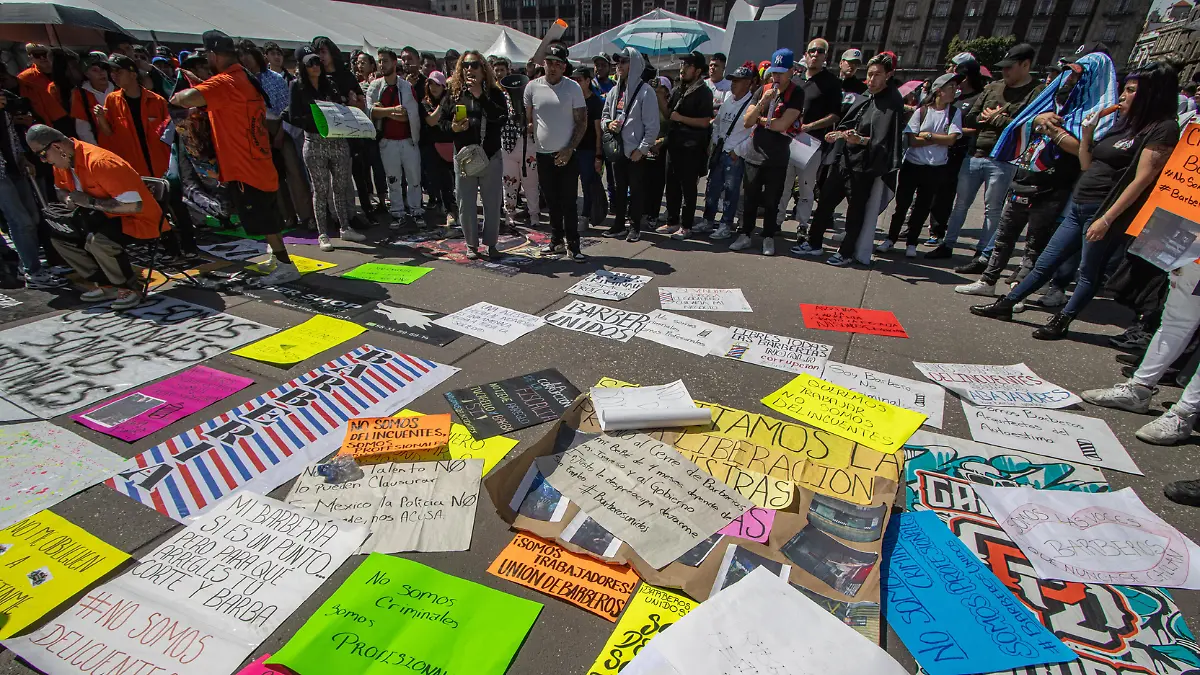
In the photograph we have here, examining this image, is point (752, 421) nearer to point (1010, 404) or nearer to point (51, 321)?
point (1010, 404)

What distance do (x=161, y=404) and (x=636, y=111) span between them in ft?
16.8

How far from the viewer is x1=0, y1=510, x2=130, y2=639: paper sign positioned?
168cm

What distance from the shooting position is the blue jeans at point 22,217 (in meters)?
4.44

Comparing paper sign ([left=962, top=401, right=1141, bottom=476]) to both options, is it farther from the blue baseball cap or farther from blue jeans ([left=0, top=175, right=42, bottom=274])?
blue jeans ([left=0, top=175, right=42, bottom=274])

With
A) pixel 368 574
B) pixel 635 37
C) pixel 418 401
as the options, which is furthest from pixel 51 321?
pixel 635 37

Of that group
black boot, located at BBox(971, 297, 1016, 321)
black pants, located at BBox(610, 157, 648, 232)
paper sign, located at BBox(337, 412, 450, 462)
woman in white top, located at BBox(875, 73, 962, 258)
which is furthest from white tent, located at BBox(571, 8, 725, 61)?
paper sign, located at BBox(337, 412, 450, 462)

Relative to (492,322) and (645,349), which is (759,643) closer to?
(645,349)

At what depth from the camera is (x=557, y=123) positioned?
16.3 feet

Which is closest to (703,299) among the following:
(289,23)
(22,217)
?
(22,217)

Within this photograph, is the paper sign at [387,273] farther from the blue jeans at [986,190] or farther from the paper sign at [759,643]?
the blue jeans at [986,190]

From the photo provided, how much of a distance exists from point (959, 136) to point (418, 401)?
5.73 metres

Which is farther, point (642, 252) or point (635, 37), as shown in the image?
point (635, 37)

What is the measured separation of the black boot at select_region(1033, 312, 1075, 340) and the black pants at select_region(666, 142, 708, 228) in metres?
3.66

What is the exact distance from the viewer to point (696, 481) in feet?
7.19
